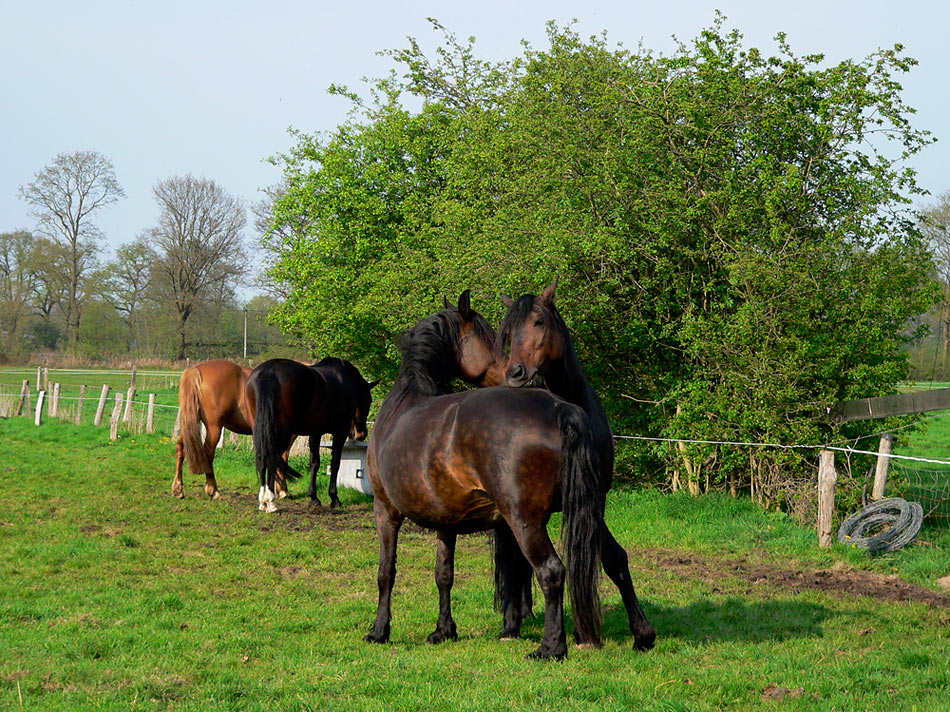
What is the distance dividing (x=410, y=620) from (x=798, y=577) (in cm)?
362

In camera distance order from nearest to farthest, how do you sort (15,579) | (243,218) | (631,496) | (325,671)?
1. (325,671)
2. (15,579)
3. (631,496)
4. (243,218)

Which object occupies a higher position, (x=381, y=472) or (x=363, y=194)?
(x=363, y=194)

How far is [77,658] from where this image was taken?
4.98 meters

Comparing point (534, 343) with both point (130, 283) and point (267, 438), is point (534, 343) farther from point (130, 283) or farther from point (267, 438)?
point (130, 283)

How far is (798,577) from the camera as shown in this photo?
25.0 ft

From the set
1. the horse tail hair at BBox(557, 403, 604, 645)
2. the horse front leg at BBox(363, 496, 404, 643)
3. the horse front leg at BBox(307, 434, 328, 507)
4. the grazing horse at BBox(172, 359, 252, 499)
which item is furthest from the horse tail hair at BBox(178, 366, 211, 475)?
the horse tail hair at BBox(557, 403, 604, 645)

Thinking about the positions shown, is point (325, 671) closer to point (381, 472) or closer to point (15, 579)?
point (381, 472)

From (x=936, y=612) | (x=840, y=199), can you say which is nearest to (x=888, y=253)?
(x=840, y=199)

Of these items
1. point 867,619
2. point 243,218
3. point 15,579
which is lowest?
point 15,579

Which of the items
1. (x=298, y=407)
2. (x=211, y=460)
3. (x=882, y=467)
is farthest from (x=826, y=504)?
(x=211, y=460)

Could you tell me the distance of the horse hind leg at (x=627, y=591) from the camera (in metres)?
5.12

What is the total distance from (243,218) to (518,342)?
46209mm

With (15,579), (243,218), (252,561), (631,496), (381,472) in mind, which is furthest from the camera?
(243,218)

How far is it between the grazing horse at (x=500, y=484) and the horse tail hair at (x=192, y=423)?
810 cm
